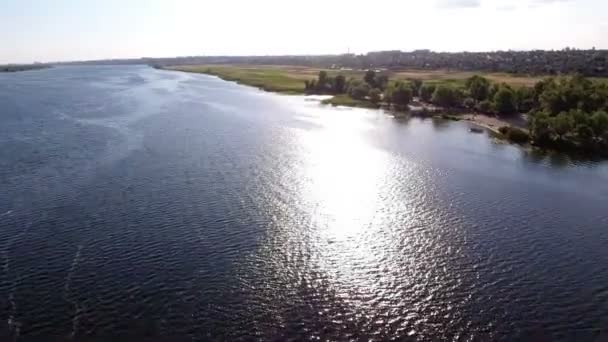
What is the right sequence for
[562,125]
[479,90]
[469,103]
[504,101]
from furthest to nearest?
[469,103] < [479,90] < [504,101] < [562,125]

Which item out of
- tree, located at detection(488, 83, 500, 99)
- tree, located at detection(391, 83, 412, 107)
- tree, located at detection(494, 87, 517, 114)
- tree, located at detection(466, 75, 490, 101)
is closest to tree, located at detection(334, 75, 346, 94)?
tree, located at detection(391, 83, 412, 107)

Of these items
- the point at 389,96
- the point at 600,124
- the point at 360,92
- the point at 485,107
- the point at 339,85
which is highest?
the point at 339,85

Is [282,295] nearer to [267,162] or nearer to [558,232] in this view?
[558,232]

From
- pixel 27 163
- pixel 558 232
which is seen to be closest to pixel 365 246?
pixel 558 232

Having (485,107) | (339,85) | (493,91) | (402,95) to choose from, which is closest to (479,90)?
(493,91)

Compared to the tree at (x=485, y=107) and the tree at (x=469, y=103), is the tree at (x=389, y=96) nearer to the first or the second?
the tree at (x=469, y=103)

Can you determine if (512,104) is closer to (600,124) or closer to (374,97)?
(600,124)

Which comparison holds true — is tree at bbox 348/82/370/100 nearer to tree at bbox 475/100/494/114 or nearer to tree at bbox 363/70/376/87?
tree at bbox 363/70/376/87
